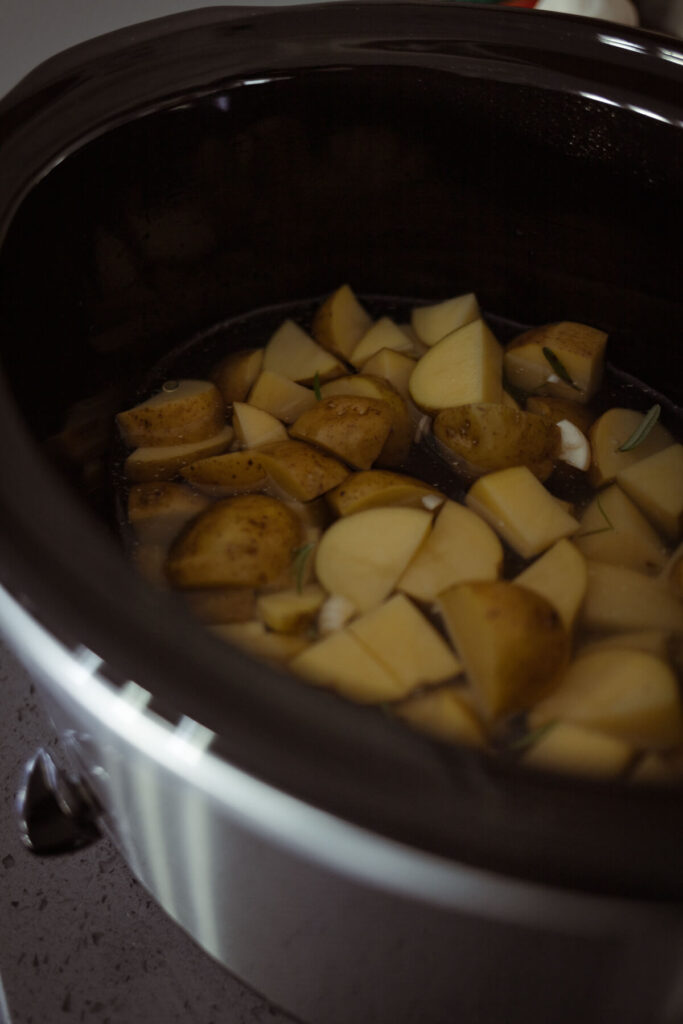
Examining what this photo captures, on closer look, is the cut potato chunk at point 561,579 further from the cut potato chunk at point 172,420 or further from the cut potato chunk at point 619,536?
the cut potato chunk at point 172,420

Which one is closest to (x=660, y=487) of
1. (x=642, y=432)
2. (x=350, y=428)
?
(x=642, y=432)

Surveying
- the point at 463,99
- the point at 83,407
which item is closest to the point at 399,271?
the point at 463,99

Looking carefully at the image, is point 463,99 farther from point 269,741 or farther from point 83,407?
point 269,741

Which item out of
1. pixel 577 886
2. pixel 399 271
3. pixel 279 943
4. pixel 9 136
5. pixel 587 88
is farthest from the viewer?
pixel 399 271

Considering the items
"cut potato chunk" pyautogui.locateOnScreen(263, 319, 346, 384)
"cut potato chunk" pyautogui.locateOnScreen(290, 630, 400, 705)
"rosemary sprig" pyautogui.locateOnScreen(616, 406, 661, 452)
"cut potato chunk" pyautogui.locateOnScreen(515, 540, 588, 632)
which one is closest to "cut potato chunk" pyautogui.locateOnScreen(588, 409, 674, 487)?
"rosemary sprig" pyautogui.locateOnScreen(616, 406, 661, 452)

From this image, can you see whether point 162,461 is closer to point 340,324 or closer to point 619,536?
point 340,324

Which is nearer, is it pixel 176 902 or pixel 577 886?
pixel 577 886
